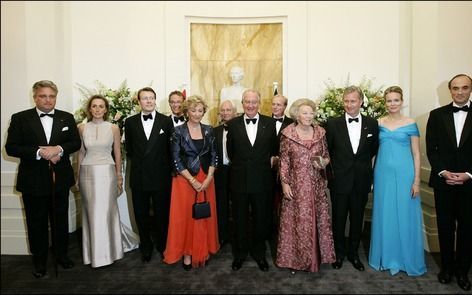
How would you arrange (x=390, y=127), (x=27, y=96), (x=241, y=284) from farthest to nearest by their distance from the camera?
(x=27, y=96) < (x=390, y=127) < (x=241, y=284)

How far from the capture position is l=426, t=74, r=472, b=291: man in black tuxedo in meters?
3.25

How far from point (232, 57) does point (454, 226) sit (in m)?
4.63

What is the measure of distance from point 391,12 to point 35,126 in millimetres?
5833

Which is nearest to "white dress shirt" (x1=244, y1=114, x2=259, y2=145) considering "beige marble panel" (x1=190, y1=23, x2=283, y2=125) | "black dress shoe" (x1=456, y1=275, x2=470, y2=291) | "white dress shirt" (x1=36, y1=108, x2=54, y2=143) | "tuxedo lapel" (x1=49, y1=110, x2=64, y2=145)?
"tuxedo lapel" (x1=49, y1=110, x2=64, y2=145)

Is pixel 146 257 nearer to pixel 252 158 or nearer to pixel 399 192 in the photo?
pixel 252 158

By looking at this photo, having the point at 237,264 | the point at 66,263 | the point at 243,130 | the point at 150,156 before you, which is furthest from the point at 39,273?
the point at 243,130

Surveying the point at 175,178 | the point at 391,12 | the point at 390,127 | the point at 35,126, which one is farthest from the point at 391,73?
the point at 35,126

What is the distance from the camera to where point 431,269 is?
375cm

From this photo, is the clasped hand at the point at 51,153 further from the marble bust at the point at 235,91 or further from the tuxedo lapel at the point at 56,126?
the marble bust at the point at 235,91

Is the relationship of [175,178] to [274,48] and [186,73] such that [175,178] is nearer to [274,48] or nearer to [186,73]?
[186,73]

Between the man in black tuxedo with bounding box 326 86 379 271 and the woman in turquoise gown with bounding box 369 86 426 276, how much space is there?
153mm

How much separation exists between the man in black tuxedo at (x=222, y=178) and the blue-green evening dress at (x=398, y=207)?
5.72 feet

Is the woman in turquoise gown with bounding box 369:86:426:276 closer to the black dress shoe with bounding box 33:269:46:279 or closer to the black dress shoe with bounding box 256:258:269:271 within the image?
the black dress shoe with bounding box 256:258:269:271

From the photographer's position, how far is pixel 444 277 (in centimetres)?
342
